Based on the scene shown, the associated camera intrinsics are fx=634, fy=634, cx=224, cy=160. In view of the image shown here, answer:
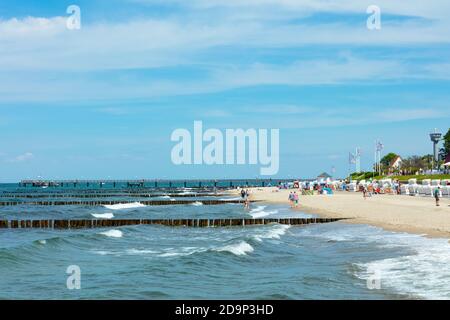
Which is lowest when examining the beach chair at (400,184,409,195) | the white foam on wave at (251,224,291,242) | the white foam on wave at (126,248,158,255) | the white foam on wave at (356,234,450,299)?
the white foam on wave at (126,248,158,255)

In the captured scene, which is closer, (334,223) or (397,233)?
(397,233)

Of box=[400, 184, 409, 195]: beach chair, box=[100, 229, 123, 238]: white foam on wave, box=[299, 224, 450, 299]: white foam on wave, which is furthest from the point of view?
box=[400, 184, 409, 195]: beach chair

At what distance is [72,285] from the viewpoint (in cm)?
1628

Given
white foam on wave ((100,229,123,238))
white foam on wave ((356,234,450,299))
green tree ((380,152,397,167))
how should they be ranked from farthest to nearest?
green tree ((380,152,397,167)), white foam on wave ((100,229,123,238)), white foam on wave ((356,234,450,299))

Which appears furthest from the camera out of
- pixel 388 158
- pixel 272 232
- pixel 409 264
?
pixel 388 158

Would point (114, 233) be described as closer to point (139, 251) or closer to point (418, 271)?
point (139, 251)

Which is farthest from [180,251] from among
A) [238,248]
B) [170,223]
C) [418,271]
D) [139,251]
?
[170,223]

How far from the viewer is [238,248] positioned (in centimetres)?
2325

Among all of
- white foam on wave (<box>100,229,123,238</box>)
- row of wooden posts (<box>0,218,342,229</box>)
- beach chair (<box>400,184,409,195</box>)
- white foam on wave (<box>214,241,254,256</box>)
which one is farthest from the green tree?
white foam on wave (<box>214,241,254,256</box>)

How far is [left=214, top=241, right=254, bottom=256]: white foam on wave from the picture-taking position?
73.5 ft

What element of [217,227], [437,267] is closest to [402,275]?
[437,267]

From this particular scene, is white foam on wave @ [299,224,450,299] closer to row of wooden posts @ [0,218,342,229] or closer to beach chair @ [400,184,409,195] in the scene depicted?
row of wooden posts @ [0,218,342,229]
